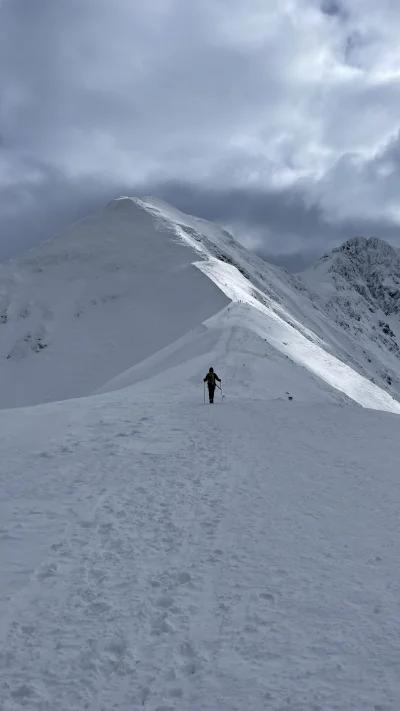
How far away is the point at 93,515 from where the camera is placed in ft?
29.0

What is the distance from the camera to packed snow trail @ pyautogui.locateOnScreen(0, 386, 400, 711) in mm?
5141

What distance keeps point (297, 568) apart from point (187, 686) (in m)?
2.63

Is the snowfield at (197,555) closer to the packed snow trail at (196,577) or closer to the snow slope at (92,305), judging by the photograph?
the packed snow trail at (196,577)

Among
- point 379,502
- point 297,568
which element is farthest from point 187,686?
point 379,502

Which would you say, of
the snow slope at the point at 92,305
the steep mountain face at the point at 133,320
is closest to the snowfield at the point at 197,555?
the steep mountain face at the point at 133,320

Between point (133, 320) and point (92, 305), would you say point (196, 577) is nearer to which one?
point (133, 320)

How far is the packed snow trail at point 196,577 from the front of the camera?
514 centimetres

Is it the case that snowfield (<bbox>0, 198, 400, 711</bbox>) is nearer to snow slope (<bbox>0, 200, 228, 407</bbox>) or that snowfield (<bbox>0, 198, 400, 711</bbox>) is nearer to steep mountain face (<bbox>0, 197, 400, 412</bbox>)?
steep mountain face (<bbox>0, 197, 400, 412</bbox>)

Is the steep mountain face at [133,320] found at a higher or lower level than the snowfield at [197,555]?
higher

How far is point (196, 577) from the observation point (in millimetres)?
6992

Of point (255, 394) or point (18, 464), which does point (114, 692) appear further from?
point (255, 394)

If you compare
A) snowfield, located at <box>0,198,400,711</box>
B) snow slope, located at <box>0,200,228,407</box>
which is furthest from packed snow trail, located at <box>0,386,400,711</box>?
snow slope, located at <box>0,200,228,407</box>

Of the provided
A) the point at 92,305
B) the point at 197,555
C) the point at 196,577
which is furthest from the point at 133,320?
the point at 196,577

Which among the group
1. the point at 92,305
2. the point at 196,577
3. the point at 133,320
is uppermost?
the point at 92,305
